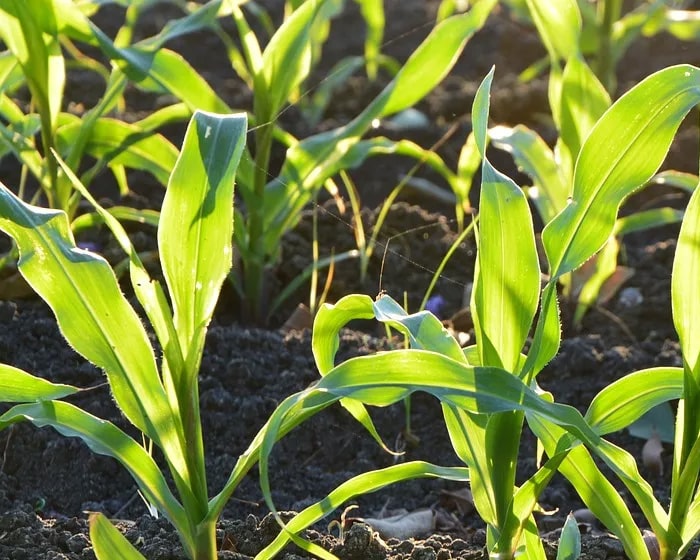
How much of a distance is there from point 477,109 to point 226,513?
79 centimetres

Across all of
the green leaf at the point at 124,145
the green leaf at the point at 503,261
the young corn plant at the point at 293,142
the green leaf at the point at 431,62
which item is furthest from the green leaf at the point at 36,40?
the green leaf at the point at 503,261

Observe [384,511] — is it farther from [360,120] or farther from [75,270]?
A: [360,120]

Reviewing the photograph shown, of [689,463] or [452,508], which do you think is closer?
[689,463]

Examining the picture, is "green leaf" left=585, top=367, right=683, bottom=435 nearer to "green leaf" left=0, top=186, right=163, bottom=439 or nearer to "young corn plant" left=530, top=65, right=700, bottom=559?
"young corn plant" left=530, top=65, right=700, bottom=559

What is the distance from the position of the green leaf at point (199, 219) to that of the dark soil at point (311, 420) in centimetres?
28

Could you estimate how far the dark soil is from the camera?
4.90 feet

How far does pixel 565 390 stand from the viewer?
216cm

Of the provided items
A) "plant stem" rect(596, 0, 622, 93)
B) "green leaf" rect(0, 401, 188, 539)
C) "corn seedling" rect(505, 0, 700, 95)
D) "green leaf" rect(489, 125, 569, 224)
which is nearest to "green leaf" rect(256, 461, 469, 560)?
"green leaf" rect(0, 401, 188, 539)

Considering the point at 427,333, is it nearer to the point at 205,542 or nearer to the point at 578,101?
the point at 205,542

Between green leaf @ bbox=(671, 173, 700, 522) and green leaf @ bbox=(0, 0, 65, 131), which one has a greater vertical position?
green leaf @ bbox=(0, 0, 65, 131)

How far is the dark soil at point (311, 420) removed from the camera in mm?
1493

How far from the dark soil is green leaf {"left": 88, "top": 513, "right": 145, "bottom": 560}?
7.8 inches

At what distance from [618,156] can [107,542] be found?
0.69m

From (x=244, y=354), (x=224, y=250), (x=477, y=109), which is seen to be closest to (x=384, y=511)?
(x=244, y=354)
